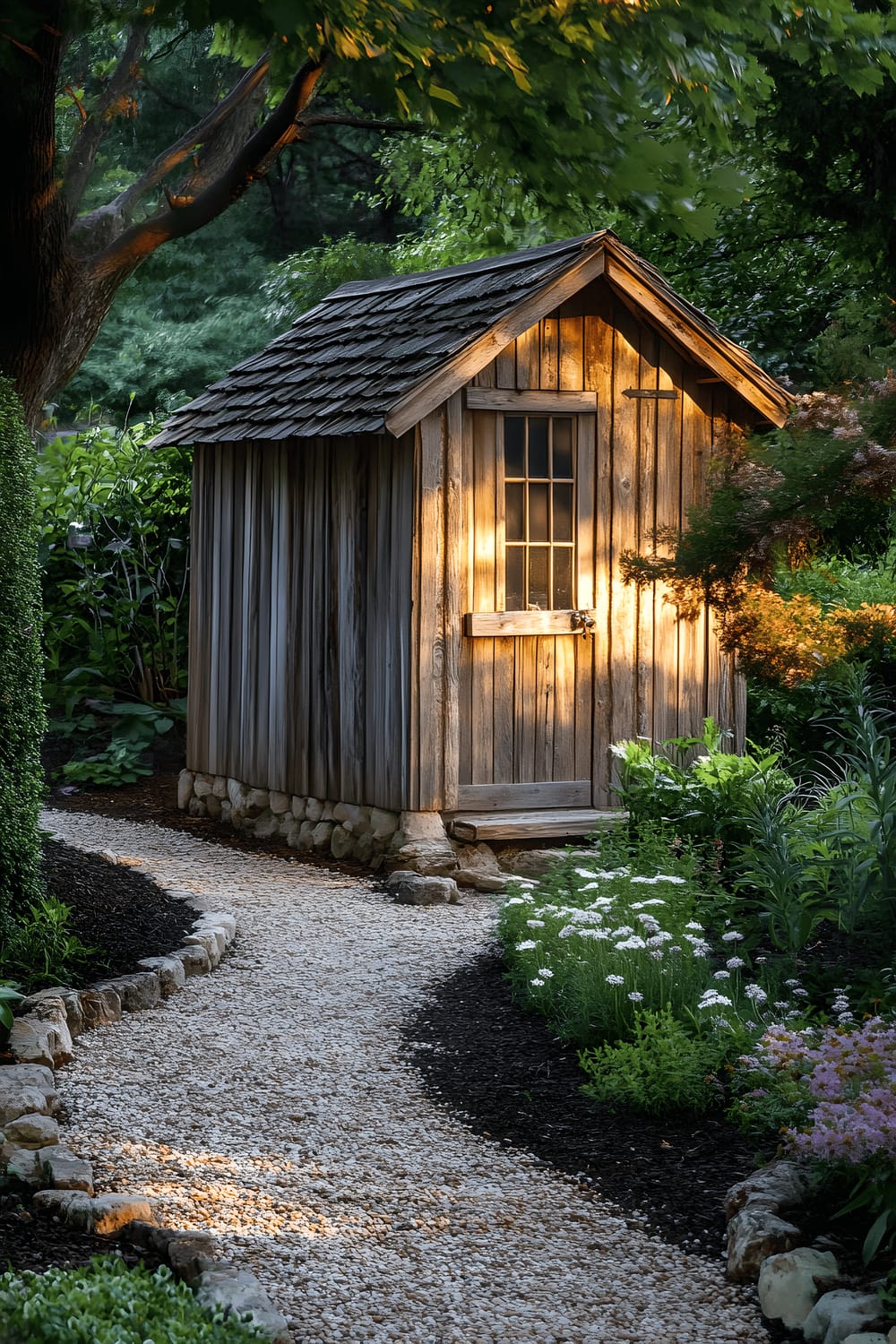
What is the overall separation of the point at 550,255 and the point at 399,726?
123 inches

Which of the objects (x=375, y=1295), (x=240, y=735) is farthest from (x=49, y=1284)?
(x=240, y=735)

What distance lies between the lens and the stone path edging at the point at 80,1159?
3527 millimetres

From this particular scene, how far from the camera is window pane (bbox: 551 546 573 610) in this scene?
366 inches

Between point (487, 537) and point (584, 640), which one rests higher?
point (487, 537)

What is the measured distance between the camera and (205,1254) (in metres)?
3.62

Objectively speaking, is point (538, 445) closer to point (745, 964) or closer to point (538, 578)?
point (538, 578)

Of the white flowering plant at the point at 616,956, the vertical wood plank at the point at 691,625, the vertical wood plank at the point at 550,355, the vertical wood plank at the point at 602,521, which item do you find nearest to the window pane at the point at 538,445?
the vertical wood plank at the point at 550,355

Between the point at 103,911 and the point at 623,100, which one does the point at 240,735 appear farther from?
the point at 623,100

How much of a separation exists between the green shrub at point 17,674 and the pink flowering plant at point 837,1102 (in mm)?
3018

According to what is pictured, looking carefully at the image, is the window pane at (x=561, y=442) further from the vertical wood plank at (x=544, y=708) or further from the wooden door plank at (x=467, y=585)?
the vertical wood plank at (x=544, y=708)

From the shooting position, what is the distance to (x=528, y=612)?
9.14 meters

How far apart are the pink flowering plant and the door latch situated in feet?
15.2

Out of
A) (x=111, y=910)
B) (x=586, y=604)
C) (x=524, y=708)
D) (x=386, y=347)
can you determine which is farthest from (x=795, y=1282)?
(x=386, y=347)

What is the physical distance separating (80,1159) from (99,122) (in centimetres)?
359
